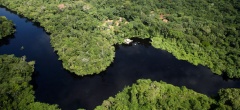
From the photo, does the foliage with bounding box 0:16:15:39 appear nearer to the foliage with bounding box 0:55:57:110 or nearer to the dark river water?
the dark river water

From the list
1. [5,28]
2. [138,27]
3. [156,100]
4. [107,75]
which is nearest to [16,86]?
[107,75]

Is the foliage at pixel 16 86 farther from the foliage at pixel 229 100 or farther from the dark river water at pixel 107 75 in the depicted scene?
the foliage at pixel 229 100

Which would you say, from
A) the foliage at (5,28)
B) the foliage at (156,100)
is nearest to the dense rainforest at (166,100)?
the foliage at (156,100)

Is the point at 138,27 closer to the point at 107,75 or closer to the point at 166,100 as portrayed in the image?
the point at 107,75

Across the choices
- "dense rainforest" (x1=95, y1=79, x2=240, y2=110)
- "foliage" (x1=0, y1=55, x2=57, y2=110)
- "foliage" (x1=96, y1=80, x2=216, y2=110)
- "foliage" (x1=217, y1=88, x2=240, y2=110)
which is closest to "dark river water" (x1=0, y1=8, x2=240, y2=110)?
"foliage" (x1=0, y1=55, x2=57, y2=110)

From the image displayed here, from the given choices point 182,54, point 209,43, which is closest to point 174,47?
point 182,54

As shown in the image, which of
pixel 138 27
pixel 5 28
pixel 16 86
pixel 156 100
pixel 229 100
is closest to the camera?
pixel 229 100
